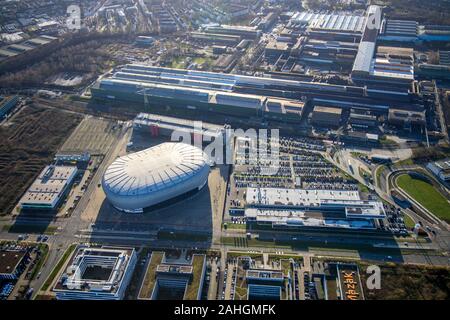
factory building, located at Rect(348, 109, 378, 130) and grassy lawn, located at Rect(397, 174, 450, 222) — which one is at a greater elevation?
factory building, located at Rect(348, 109, 378, 130)

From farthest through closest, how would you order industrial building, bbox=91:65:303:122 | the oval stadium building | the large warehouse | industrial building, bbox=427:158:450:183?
the large warehouse → industrial building, bbox=91:65:303:122 → industrial building, bbox=427:158:450:183 → the oval stadium building

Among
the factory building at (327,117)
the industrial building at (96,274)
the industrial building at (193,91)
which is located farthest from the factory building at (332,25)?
the industrial building at (96,274)

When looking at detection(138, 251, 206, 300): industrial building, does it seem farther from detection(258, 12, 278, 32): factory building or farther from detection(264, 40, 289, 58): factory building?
detection(258, 12, 278, 32): factory building

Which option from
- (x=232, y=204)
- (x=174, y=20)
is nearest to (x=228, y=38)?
(x=174, y=20)

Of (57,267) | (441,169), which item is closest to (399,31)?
(441,169)

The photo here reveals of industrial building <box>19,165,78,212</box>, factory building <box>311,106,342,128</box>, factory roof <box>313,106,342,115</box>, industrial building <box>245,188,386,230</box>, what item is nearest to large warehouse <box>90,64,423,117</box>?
factory roof <box>313,106,342,115</box>

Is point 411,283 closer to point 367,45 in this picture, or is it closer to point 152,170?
point 152,170

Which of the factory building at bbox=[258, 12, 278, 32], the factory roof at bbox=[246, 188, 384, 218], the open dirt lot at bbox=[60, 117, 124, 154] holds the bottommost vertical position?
the factory roof at bbox=[246, 188, 384, 218]
